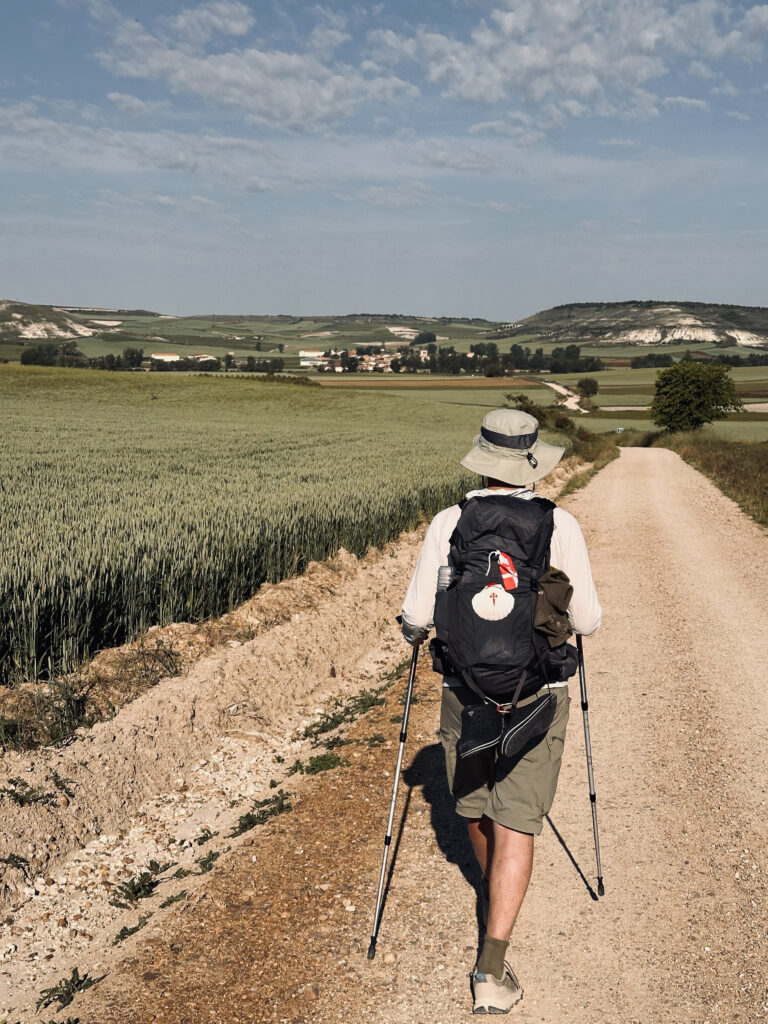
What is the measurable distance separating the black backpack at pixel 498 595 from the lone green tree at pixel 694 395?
64729mm

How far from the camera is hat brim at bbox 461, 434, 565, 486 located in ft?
12.7

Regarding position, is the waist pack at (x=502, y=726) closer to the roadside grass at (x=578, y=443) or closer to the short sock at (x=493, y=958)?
the short sock at (x=493, y=958)

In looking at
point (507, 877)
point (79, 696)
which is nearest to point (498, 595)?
point (507, 877)

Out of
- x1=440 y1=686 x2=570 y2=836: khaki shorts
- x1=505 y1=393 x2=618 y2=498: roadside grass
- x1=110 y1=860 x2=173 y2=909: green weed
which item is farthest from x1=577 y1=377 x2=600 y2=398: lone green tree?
x1=440 y1=686 x2=570 y2=836: khaki shorts

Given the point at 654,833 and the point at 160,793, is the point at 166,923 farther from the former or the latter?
the point at 654,833

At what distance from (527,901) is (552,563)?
2071mm

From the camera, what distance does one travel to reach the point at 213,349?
163 metres

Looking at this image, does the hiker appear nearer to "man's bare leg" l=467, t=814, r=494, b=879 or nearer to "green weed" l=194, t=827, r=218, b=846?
"man's bare leg" l=467, t=814, r=494, b=879

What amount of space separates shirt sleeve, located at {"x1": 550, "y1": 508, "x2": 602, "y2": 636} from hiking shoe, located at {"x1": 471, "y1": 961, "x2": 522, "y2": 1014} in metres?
1.62

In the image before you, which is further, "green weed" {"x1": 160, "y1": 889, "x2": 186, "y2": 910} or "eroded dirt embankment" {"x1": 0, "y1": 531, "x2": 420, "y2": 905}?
"eroded dirt embankment" {"x1": 0, "y1": 531, "x2": 420, "y2": 905}

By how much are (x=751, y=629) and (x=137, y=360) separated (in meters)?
111

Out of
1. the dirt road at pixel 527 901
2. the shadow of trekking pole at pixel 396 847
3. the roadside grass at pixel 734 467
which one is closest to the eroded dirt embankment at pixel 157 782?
the dirt road at pixel 527 901

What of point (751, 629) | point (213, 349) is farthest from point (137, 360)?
point (751, 629)

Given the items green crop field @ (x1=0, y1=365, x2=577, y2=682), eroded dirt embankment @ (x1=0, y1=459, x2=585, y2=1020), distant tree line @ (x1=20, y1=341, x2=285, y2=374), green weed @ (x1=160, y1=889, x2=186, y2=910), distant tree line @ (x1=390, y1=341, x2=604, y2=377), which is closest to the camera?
green weed @ (x1=160, y1=889, x2=186, y2=910)
